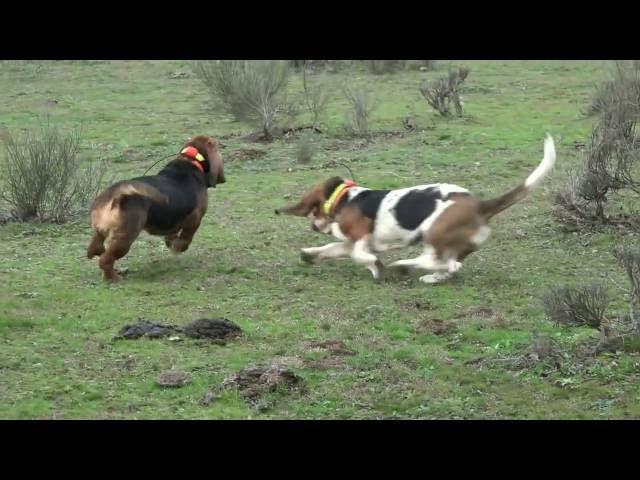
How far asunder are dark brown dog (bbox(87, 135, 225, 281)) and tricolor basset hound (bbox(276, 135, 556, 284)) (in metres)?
1.27

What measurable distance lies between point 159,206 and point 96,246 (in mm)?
696

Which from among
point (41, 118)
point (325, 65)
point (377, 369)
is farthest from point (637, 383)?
point (325, 65)

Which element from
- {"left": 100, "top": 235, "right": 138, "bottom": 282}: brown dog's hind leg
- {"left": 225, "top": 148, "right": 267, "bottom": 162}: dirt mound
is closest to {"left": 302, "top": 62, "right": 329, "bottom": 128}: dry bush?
{"left": 225, "top": 148, "right": 267, "bottom": 162}: dirt mound

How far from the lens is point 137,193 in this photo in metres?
9.49

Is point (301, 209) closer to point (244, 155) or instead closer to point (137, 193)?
point (137, 193)

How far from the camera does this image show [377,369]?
725 centimetres

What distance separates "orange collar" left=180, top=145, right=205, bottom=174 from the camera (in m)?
10.4

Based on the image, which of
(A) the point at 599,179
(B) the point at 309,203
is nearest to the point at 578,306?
(B) the point at 309,203

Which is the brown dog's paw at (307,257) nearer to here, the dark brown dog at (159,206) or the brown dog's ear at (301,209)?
the brown dog's ear at (301,209)

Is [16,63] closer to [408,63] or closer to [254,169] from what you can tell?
[408,63]

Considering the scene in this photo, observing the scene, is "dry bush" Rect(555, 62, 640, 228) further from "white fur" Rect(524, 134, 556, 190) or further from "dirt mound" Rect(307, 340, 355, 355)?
"dirt mound" Rect(307, 340, 355, 355)

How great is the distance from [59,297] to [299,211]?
2.46 metres

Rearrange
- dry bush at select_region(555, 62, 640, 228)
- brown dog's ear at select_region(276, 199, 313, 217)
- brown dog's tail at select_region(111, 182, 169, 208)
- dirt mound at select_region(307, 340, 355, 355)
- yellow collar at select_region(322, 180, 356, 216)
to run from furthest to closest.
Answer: dry bush at select_region(555, 62, 640, 228) < brown dog's ear at select_region(276, 199, 313, 217) < yellow collar at select_region(322, 180, 356, 216) < brown dog's tail at select_region(111, 182, 169, 208) < dirt mound at select_region(307, 340, 355, 355)

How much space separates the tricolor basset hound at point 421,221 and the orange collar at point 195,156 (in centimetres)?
132
